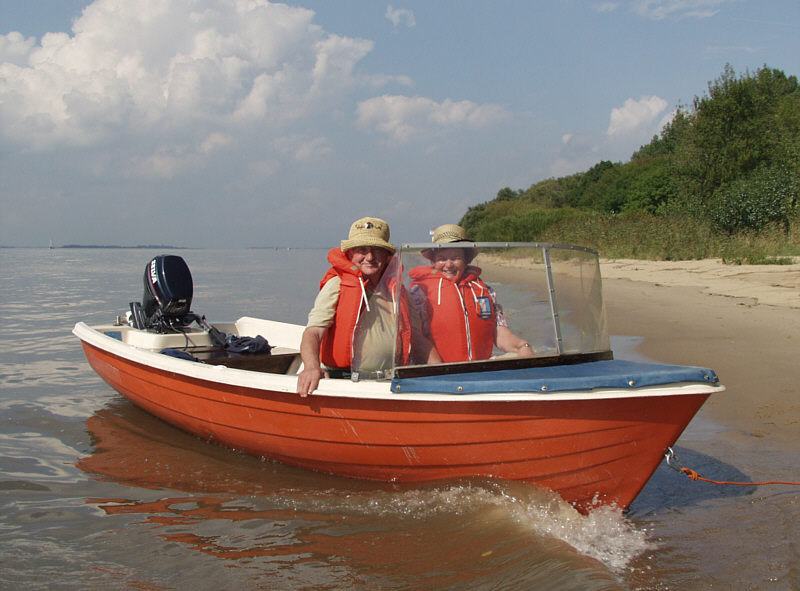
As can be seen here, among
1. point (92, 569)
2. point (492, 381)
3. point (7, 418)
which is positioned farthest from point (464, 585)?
point (7, 418)

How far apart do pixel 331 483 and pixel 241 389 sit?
0.92 meters

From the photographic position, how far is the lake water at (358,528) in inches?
130

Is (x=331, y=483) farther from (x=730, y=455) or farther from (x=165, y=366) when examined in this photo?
(x=730, y=455)

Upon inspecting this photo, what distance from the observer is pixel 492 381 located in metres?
3.51

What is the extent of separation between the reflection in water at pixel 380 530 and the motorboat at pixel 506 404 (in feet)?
0.42

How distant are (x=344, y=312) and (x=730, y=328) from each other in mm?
6879

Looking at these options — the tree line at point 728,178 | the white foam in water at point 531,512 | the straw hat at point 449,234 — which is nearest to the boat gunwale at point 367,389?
the white foam in water at point 531,512

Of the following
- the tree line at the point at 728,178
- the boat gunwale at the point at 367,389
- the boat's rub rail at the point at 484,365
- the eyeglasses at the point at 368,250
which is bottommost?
the boat gunwale at the point at 367,389

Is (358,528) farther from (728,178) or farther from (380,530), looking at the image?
(728,178)

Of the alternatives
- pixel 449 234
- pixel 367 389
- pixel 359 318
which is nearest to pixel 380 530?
pixel 367 389

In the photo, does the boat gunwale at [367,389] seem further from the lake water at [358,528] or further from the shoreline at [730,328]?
the shoreline at [730,328]

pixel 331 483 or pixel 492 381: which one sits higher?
pixel 492 381

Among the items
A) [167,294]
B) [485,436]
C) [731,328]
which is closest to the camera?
[485,436]

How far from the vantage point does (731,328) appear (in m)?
9.02
